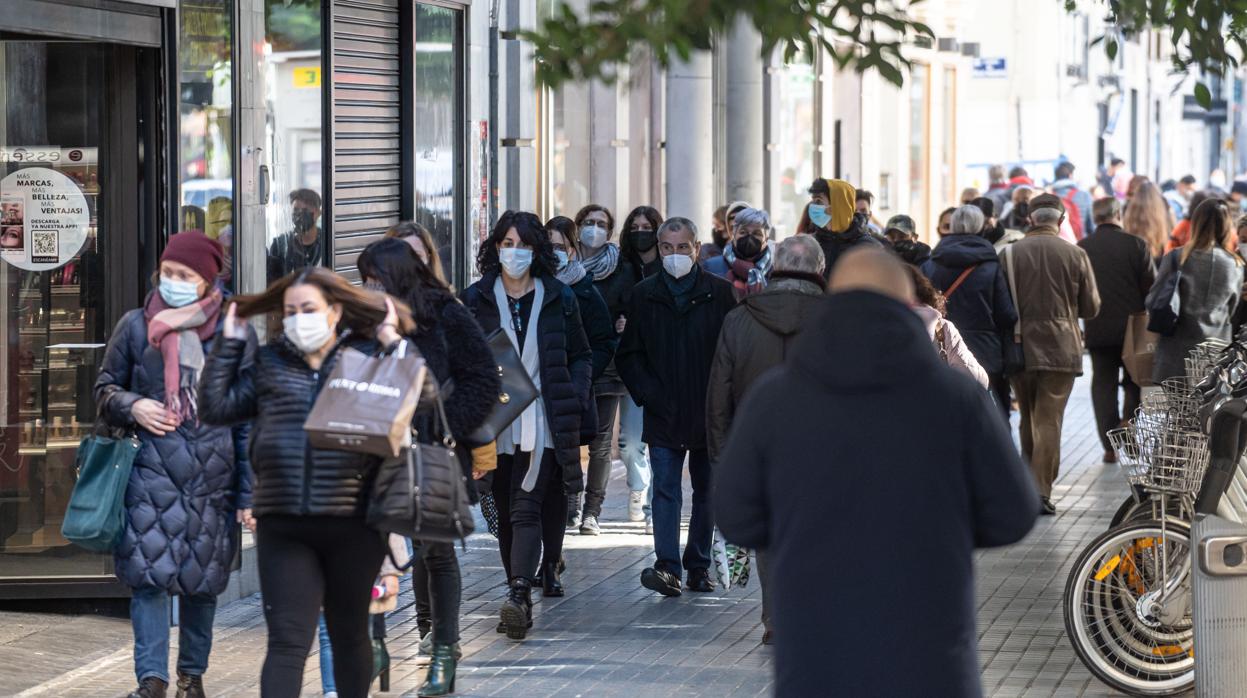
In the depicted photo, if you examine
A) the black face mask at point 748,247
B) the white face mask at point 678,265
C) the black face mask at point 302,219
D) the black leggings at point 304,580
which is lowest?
the black leggings at point 304,580

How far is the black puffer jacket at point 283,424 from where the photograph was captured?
6188mm

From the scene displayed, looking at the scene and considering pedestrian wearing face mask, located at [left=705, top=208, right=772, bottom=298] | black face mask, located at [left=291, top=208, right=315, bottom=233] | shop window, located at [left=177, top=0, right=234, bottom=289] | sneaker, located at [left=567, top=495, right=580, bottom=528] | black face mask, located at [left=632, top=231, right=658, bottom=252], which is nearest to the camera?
shop window, located at [left=177, top=0, right=234, bottom=289]

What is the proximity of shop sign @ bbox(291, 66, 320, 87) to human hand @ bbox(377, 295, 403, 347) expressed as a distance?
17.5 feet

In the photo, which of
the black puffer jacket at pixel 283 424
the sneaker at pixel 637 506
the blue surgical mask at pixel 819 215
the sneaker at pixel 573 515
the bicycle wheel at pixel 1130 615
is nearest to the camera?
the black puffer jacket at pixel 283 424

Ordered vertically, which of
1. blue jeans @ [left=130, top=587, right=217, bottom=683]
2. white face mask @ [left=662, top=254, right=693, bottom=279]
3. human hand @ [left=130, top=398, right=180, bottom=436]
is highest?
white face mask @ [left=662, top=254, right=693, bottom=279]

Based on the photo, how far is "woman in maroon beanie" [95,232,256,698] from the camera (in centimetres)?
729

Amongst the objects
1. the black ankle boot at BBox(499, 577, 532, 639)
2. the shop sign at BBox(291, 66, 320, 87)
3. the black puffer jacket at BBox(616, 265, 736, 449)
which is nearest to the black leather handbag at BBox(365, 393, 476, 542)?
the black ankle boot at BBox(499, 577, 532, 639)

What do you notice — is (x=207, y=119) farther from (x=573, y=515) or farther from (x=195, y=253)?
(x=573, y=515)

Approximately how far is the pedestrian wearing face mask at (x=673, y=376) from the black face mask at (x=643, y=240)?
1.72m

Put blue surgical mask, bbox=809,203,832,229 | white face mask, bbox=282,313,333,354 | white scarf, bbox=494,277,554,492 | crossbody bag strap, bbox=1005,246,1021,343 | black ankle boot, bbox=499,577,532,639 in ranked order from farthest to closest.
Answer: crossbody bag strap, bbox=1005,246,1021,343, blue surgical mask, bbox=809,203,832,229, white scarf, bbox=494,277,554,492, black ankle boot, bbox=499,577,532,639, white face mask, bbox=282,313,333,354

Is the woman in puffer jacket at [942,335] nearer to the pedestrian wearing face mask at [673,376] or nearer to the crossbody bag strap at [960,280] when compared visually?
the pedestrian wearing face mask at [673,376]

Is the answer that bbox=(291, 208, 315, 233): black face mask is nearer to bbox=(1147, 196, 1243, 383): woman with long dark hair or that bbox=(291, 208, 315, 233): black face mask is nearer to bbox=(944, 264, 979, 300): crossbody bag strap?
bbox=(944, 264, 979, 300): crossbody bag strap

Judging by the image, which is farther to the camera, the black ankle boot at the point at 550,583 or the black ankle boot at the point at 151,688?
the black ankle boot at the point at 550,583

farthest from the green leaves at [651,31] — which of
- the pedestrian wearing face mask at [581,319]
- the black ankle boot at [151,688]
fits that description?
the pedestrian wearing face mask at [581,319]
